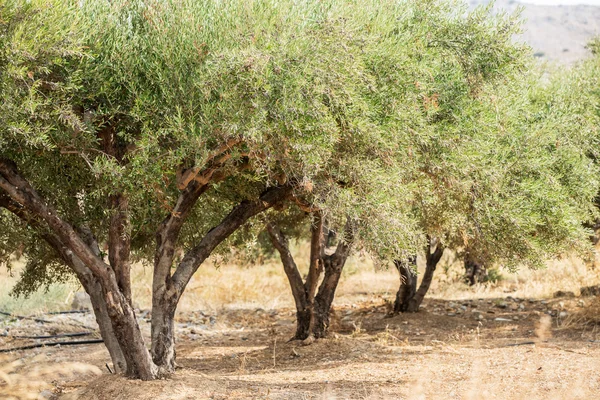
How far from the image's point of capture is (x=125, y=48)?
8.50 m

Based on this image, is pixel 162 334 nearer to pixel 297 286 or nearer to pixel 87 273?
pixel 87 273

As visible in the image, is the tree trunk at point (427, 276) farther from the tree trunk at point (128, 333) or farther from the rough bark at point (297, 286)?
the tree trunk at point (128, 333)

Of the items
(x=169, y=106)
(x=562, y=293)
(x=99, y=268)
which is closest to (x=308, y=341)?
(x=99, y=268)

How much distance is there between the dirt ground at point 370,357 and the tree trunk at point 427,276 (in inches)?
14.9

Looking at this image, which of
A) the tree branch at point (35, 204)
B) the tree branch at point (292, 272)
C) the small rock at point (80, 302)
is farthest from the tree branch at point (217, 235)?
the small rock at point (80, 302)

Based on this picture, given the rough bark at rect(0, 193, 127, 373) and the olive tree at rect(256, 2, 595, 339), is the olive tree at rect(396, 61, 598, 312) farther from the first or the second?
the rough bark at rect(0, 193, 127, 373)

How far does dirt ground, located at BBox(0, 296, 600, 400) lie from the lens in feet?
32.0

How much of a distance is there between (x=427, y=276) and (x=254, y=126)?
12201mm

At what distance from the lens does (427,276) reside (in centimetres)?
1878

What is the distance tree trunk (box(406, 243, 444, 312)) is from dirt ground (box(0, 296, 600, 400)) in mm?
378

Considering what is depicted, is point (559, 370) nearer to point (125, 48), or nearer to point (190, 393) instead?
point (190, 393)

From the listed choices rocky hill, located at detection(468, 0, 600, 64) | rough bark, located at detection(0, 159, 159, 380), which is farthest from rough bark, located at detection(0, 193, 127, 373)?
rocky hill, located at detection(468, 0, 600, 64)

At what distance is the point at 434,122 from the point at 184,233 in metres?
5.23

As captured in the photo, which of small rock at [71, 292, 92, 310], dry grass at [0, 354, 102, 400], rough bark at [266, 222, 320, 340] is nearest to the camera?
dry grass at [0, 354, 102, 400]
